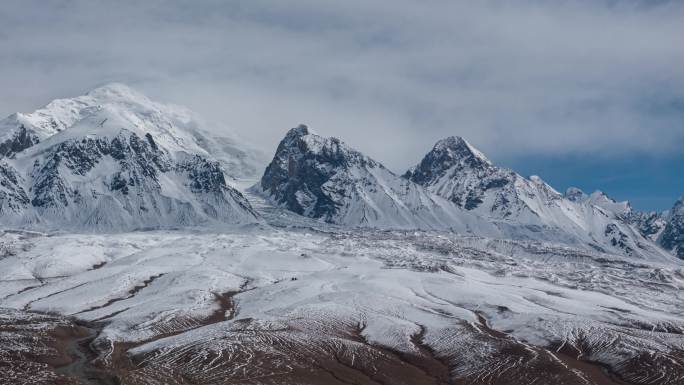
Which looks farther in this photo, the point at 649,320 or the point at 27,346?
the point at 649,320

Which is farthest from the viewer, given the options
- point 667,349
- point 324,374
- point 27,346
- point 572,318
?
point 572,318

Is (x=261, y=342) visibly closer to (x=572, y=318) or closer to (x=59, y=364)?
(x=59, y=364)

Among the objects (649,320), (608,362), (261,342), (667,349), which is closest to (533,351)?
(608,362)

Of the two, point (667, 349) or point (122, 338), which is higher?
point (667, 349)

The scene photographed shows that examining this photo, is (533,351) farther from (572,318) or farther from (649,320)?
(649,320)

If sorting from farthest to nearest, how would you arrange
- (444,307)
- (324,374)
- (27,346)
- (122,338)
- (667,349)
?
(444,307) → (122,338) → (667,349) → (27,346) → (324,374)

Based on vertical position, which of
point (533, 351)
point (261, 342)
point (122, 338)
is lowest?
point (122, 338)

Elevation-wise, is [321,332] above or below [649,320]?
below

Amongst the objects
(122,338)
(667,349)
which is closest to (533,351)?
(667,349)

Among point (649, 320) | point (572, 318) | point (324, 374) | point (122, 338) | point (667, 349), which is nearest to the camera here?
point (324, 374)
